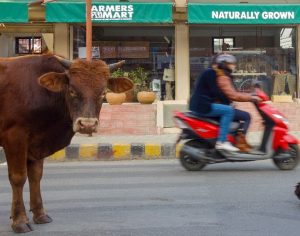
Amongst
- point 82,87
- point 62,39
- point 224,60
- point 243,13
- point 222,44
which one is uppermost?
point 243,13

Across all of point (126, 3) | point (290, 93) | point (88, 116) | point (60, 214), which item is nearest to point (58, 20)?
point (126, 3)

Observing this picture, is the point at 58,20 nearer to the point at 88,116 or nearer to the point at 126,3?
the point at 126,3

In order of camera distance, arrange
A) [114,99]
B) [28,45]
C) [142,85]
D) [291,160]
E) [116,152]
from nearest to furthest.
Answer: [291,160] < [116,152] < [114,99] < [142,85] < [28,45]

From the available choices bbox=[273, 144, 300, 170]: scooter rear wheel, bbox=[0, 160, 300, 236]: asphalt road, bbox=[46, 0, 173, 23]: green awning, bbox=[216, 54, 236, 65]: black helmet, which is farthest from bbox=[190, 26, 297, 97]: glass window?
bbox=[216, 54, 236, 65]: black helmet

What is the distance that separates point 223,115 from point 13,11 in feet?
25.5

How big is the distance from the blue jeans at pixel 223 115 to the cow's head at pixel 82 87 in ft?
11.5

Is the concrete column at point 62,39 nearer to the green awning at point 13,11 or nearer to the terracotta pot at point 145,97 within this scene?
the green awning at point 13,11

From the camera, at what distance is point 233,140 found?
322 inches

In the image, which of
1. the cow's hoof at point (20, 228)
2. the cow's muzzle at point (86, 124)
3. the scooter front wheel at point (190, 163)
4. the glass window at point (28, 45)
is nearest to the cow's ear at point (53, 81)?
the cow's muzzle at point (86, 124)

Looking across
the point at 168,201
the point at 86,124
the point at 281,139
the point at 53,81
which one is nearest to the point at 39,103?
the point at 53,81

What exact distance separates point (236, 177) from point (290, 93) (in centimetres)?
815

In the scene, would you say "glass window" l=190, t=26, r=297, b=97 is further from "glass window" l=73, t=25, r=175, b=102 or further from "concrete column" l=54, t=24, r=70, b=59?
"concrete column" l=54, t=24, r=70, b=59

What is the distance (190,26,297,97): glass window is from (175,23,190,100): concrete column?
242mm

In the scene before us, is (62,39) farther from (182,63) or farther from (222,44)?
(222,44)
